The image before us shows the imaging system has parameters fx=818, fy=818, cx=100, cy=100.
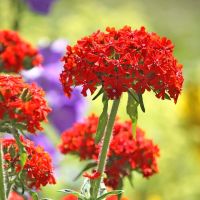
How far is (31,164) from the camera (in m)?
1.58

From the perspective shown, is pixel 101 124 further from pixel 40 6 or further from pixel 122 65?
pixel 40 6

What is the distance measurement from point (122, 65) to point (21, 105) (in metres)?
0.20

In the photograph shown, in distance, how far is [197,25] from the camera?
928cm

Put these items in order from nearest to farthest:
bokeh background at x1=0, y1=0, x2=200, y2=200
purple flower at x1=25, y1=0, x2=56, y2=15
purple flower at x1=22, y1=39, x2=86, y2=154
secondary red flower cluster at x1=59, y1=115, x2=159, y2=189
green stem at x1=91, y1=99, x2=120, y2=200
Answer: green stem at x1=91, y1=99, x2=120, y2=200, secondary red flower cluster at x1=59, y1=115, x2=159, y2=189, purple flower at x1=25, y1=0, x2=56, y2=15, purple flower at x1=22, y1=39, x2=86, y2=154, bokeh background at x1=0, y1=0, x2=200, y2=200

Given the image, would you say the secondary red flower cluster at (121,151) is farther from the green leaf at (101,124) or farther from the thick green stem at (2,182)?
the thick green stem at (2,182)

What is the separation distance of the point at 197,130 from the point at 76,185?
3.93 ft

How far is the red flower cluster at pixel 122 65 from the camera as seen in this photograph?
1.51 meters

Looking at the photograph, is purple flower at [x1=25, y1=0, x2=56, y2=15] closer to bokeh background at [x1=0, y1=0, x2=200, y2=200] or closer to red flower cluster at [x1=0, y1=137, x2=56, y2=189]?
bokeh background at [x1=0, y1=0, x2=200, y2=200]

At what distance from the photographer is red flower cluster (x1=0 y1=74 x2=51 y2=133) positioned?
4.77 feet

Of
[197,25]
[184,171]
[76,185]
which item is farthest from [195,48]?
[76,185]

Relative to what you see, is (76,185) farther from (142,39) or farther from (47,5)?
(142,39)

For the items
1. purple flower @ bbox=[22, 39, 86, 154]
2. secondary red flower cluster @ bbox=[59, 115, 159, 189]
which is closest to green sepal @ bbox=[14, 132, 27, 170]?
secondary red flower cluster @ bbox=[59, 115, 159, 189]

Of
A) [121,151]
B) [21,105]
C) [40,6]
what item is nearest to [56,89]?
[40,6]

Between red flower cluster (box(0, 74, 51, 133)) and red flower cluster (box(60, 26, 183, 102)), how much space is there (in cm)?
8
